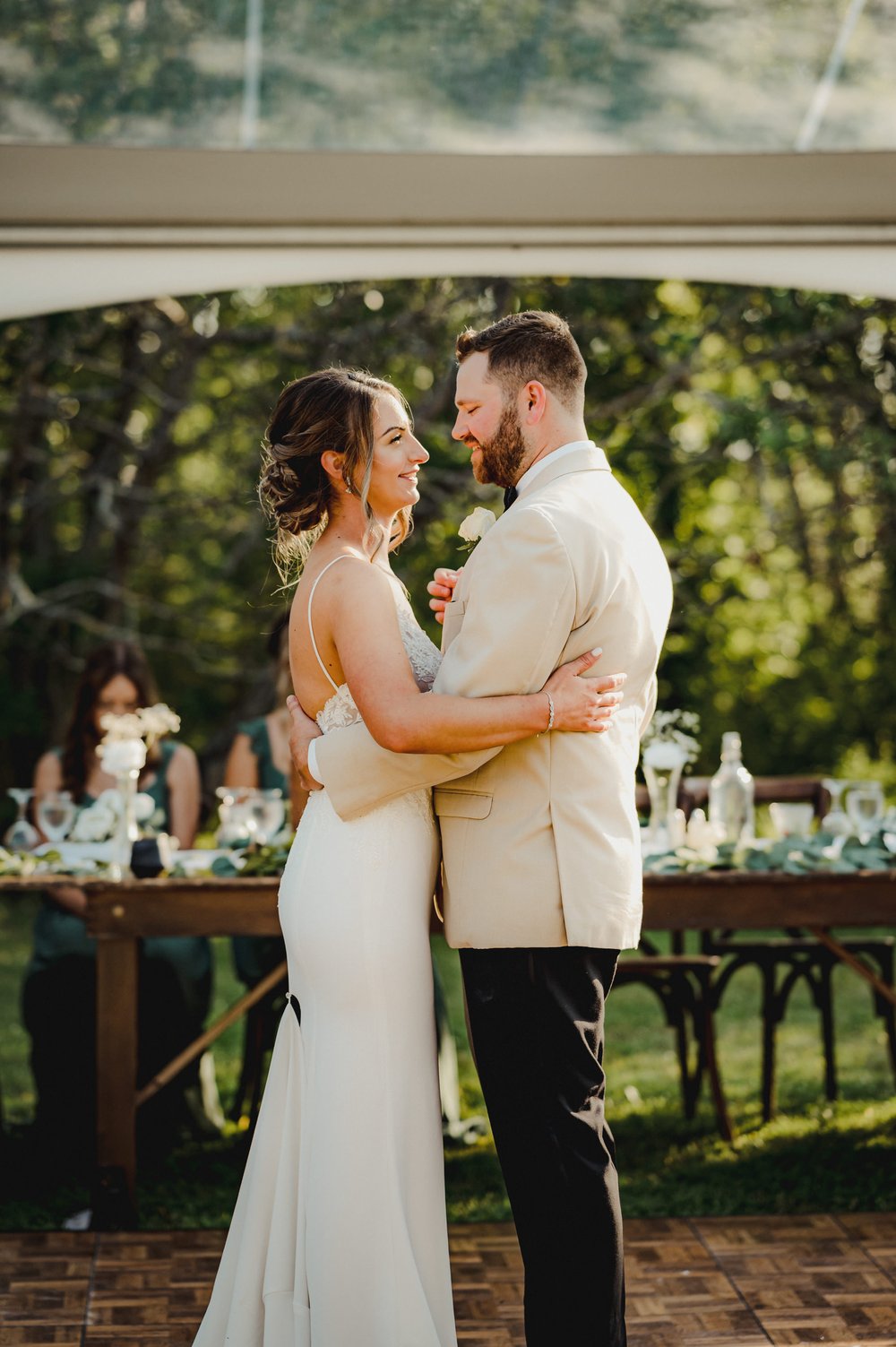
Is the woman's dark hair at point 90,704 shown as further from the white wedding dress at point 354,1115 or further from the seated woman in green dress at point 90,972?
the white wedding dress at point 354,1115

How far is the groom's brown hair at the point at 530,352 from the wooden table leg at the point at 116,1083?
1981 millimetres

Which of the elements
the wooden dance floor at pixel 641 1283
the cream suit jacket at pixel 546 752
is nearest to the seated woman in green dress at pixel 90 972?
the wooden dance floor at pixel 641 1283

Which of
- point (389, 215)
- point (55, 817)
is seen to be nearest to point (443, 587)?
point (389, 215)

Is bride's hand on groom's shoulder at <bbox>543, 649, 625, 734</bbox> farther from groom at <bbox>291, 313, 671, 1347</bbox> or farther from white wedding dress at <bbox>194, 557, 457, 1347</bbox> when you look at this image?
white wedding dress at <bbox>194, 557, 457, 1347</bbox>

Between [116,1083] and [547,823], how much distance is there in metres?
1.86

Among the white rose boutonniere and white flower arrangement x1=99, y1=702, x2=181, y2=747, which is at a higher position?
the white rose boutonniere

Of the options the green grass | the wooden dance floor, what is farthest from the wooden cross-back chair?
the wooden dance floor

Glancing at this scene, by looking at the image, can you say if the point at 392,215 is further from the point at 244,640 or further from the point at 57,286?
the point at 244,640

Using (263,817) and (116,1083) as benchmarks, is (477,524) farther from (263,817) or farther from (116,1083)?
(116,1083)

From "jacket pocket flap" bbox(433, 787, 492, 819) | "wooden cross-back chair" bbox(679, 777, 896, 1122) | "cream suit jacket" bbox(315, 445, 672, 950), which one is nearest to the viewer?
"cream suit jacket" bbox(315, 445, 672, 950)

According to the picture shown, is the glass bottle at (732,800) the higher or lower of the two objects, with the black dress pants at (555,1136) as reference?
higher

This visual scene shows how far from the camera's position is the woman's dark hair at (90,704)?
188 inches

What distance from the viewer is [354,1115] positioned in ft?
8.61

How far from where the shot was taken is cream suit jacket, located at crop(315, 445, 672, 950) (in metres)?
2.41
